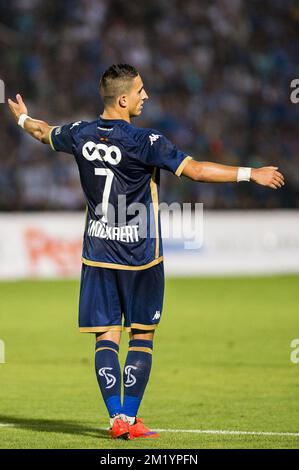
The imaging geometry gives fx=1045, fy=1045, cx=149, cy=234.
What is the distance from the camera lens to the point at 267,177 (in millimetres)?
6504

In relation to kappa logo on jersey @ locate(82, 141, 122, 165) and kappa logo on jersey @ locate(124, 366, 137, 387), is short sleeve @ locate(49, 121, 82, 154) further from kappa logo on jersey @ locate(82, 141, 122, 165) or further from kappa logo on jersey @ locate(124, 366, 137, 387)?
kappa logo on jersey @ locate(124, 366, 137, 387)

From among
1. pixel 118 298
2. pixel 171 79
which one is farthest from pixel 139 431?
pixel 171 79

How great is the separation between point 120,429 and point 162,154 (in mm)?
1764

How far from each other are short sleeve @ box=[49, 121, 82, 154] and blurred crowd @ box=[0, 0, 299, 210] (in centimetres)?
1525

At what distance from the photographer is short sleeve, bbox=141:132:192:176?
6.57 metres

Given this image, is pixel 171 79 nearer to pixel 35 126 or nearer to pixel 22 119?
pixel 22 119

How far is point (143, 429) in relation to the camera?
6789 mm

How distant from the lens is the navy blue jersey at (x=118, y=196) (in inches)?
266

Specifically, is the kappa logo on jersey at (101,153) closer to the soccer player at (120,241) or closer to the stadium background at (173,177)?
the soccer player at (120,241)

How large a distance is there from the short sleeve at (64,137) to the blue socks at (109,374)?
132cm

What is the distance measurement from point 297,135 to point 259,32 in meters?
2.78

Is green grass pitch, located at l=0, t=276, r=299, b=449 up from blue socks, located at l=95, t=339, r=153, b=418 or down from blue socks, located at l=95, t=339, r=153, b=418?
down

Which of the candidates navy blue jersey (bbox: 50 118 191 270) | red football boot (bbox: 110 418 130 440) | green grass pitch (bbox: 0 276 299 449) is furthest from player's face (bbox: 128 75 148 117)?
green grass pitch (bbox: 0 276 299 449)

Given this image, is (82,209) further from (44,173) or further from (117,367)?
(117,367)
